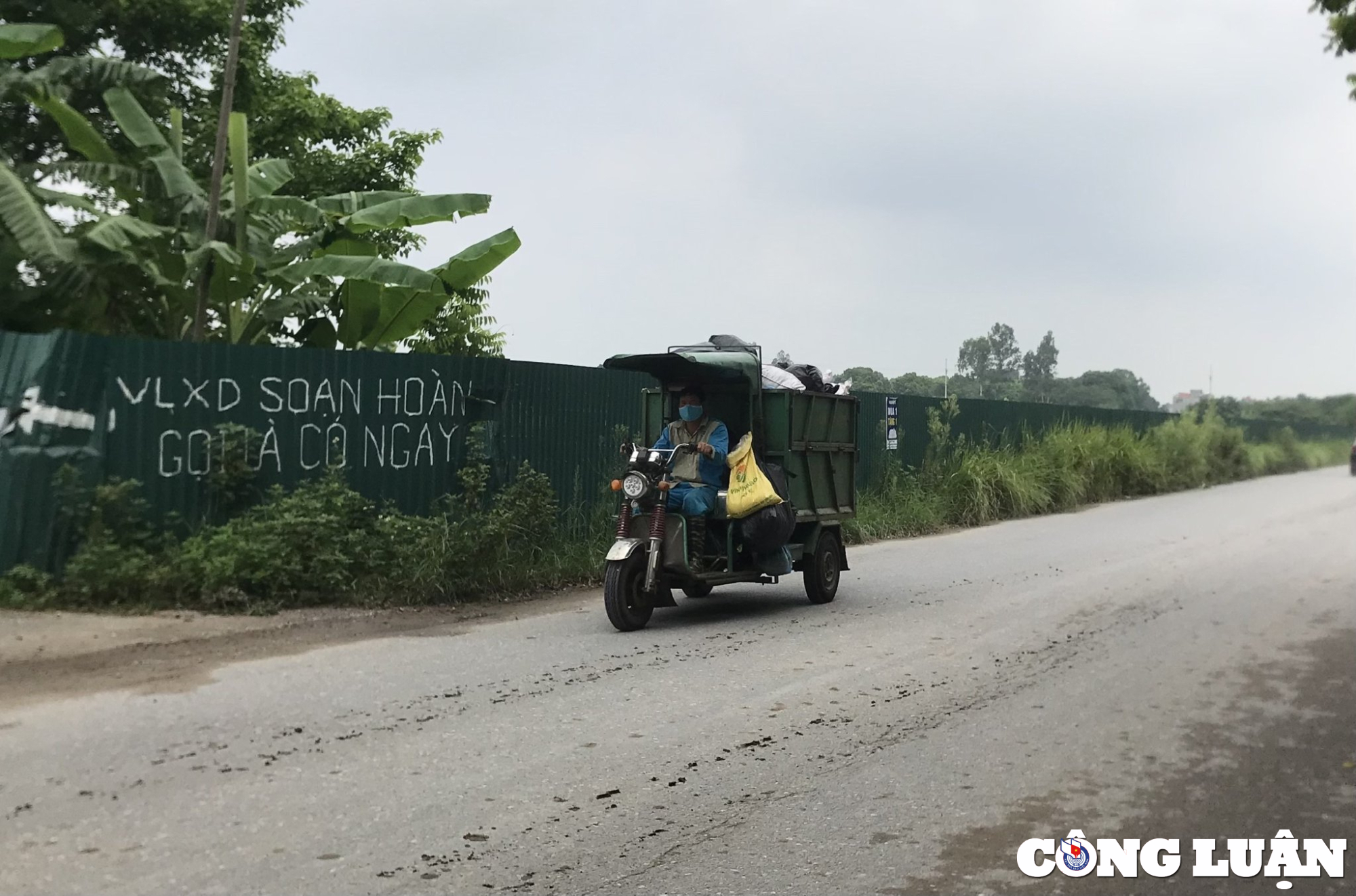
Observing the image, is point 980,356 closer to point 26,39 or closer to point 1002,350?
point 1002,350

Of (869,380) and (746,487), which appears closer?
(746,487)

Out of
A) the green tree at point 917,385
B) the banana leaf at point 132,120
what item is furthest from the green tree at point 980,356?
the banana leaf at point 132,120

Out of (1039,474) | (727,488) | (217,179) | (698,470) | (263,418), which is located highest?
(217,179)

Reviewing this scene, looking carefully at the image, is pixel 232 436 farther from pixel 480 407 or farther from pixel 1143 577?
pixel 1143 577

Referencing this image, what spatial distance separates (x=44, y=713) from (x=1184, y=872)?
5.77 metres

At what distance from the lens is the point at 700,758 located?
6.07m

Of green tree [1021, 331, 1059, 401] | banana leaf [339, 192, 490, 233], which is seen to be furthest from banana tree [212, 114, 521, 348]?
green tree [1021, 331, 1059, 401]

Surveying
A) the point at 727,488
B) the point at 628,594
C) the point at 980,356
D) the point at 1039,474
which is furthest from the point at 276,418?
the point at 980,356

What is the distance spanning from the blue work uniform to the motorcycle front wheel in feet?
2.00

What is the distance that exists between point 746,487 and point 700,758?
14.7 ft

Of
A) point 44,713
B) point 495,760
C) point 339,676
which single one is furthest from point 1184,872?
point 44,713

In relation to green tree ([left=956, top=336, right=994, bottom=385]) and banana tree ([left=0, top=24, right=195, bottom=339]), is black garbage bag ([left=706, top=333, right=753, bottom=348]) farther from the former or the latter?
green tree ([left=956, top=336, right=994, bottom=385])

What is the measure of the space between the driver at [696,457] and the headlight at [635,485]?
399 millimetres

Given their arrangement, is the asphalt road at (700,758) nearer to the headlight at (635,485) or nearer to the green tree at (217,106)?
the headlight at (635,485)
